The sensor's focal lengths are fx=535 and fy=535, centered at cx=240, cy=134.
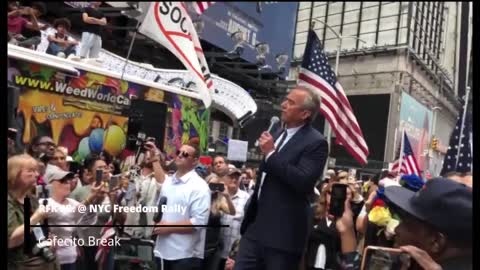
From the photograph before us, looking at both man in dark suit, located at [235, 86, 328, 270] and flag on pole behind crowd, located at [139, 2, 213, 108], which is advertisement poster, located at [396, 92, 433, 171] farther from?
flag on pole behind crowd, located at [139, 2, 213, 108]

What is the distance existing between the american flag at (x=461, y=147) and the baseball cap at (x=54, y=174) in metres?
1.57

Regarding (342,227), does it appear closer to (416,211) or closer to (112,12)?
(416,211)

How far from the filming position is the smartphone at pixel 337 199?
6.97 ft

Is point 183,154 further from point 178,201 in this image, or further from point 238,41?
point 238,41

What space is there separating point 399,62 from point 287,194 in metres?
0.73

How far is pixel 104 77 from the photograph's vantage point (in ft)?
7.84

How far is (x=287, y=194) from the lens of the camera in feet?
7.69

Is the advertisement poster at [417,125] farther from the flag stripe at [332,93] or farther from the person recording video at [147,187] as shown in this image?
the person recording video at [147,187]

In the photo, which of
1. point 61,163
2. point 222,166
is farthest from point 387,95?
point 61,163

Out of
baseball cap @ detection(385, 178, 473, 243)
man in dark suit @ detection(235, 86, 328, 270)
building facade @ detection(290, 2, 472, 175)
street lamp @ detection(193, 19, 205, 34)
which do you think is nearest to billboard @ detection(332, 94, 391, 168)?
building facade @ detection(290, 2, 472, 175)

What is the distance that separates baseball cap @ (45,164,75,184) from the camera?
2.32 m

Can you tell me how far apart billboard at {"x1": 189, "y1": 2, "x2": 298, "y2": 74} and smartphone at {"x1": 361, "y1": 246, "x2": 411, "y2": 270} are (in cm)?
110

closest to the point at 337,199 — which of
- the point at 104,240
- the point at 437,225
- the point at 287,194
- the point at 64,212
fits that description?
the point at 287,194
